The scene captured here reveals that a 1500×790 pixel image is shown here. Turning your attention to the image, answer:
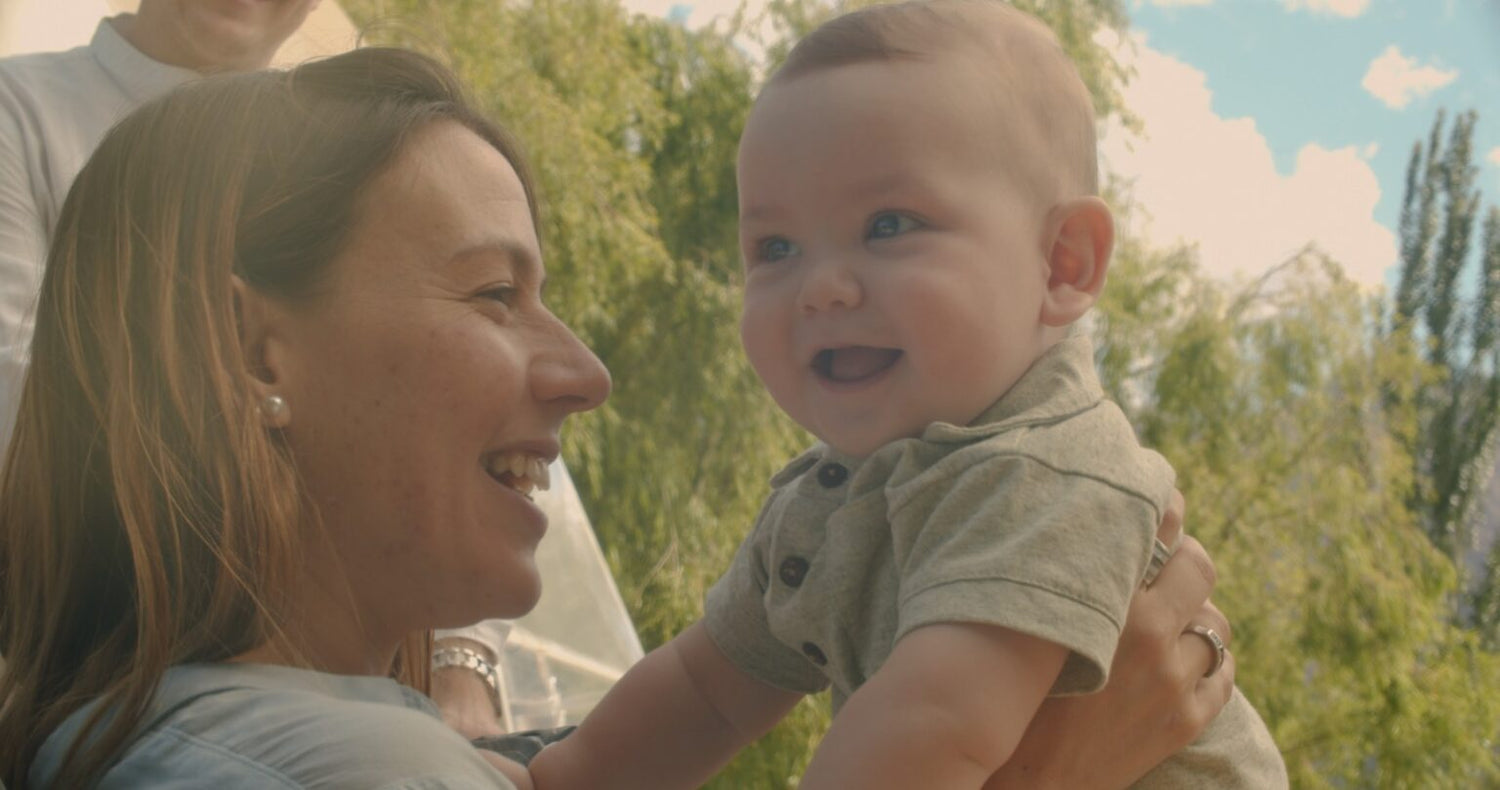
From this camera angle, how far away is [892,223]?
1316mm

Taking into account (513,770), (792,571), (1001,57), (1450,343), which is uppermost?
(1001,57)

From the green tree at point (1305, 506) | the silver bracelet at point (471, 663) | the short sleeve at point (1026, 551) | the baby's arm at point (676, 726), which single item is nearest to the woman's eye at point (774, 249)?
the short sleeve at point (1026, 551)

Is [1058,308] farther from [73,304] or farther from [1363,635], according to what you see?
[1363,635]

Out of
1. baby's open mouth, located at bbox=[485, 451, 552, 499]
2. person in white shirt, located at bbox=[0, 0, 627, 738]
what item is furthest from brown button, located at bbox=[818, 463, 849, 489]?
person in white shirt, located at bbox=[0, 0, 627, 738]

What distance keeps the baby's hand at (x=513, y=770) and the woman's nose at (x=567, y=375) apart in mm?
345

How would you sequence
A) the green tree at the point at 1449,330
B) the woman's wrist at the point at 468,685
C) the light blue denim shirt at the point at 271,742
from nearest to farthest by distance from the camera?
the light blue denim shirt at the point at 271,742 → the woman's wrist at the point at 468,685 → the green tree at the point at 1449,330

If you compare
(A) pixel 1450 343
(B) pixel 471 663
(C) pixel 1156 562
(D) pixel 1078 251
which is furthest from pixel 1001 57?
(A) pixel 1450 343

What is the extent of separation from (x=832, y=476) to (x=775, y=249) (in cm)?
21

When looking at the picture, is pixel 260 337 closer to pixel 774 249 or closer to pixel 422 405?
pixel 422 405

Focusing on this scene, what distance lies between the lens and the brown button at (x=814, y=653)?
1.34 m

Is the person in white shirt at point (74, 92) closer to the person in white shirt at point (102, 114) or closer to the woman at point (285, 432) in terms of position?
the person in white shirt at point (102, 114)

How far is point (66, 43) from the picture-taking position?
338 cm

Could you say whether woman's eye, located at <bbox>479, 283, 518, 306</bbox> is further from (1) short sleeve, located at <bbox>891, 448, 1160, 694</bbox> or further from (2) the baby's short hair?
(1) short sleeve, located at <bbox>891, 448, 1160, 694</bbox>

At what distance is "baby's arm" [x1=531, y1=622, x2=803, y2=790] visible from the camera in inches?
59.7
